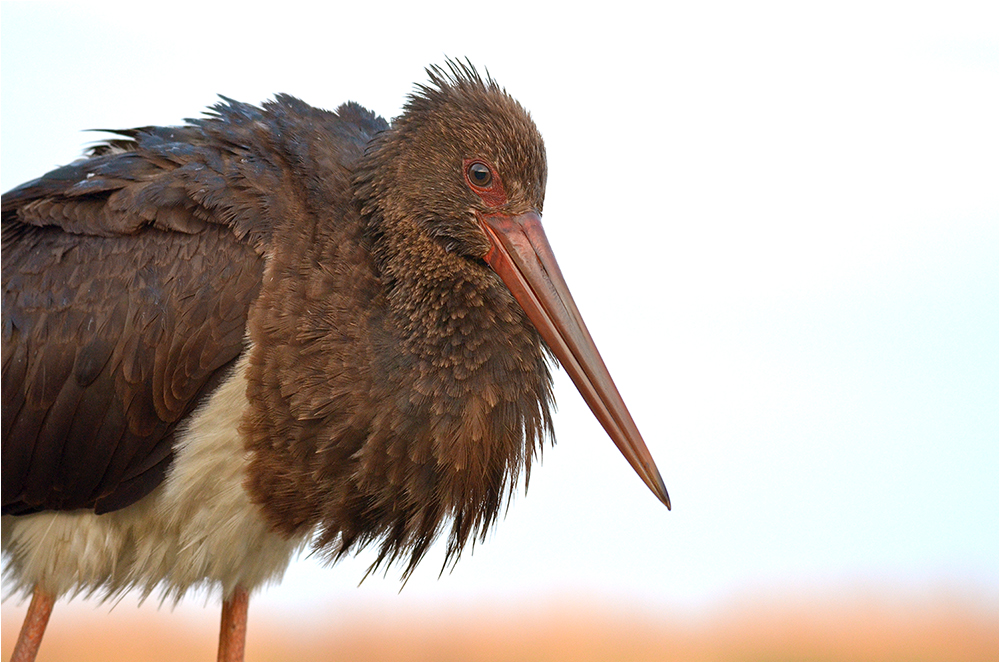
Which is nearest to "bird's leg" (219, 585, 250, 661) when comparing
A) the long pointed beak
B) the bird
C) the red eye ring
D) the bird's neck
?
the bird

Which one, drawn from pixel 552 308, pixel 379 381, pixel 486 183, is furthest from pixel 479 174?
pixel 379 381

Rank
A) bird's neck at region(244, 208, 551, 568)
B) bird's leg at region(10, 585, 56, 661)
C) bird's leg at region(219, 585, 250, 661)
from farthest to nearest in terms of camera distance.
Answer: bird's leg at region(219, 585, 250, 661) < bird's leg at region(10, 585, 56, 661) < bird's neck at region(244, 208, 551, 568)

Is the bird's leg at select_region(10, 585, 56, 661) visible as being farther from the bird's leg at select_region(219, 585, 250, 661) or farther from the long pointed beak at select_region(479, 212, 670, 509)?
the long pointed beak at select_region(479, 212, 670, 509)

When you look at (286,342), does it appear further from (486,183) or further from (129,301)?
(486,183)

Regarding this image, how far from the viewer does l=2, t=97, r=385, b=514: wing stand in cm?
400

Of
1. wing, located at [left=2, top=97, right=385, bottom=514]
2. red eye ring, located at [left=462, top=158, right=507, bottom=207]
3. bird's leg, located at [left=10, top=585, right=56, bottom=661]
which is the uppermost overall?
red eye ring, located at [left=462, top=158, right=507, bottom=207]

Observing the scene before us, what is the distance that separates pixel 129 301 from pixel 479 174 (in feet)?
4.67

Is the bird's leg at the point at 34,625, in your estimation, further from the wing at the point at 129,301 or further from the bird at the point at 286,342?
the wing at the point at 129,301

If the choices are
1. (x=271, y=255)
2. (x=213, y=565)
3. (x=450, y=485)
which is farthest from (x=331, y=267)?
(x=213, y=565)

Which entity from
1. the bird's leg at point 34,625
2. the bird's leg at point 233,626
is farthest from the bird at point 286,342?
the bird's leg at point 233,626

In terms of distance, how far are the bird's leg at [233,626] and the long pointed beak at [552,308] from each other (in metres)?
2.05

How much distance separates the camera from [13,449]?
4262mm

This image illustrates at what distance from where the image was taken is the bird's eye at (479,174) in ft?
13.8

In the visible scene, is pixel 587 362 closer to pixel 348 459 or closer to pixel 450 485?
pixel 450 485
